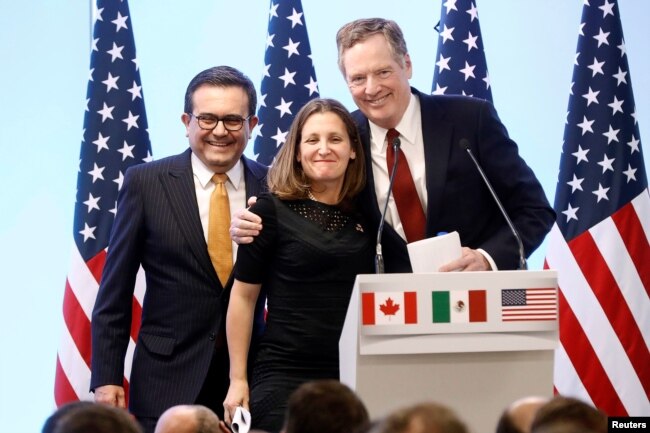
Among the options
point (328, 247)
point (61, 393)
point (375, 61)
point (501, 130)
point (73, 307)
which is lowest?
point (61, 393)

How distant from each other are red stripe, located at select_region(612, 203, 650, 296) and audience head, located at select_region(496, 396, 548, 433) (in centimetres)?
363

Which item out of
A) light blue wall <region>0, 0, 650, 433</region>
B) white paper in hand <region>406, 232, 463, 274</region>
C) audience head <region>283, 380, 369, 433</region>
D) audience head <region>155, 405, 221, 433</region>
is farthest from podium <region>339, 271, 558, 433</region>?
light blue wall <region>0, 0, 650, 433</region>

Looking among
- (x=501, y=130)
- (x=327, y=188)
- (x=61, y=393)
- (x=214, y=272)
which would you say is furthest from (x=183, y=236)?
(x=61, y=393)

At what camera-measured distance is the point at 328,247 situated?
387 cm

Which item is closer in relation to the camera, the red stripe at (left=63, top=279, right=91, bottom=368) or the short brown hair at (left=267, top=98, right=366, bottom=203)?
the short brown hair at (left=267, top=98, right=366, bottom=203)

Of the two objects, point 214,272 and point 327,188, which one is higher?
point 327,188

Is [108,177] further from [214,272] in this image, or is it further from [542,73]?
[542,73]

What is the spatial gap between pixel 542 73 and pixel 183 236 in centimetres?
294

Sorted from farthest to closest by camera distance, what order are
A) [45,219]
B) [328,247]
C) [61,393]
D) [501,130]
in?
1. [45,219]
2. [61,393]
3. [501,130]
4. [328,247]

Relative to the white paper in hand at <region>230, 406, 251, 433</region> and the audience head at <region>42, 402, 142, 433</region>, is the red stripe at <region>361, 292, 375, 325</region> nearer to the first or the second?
the white paper in hand at <region>230, 406, 251, 433</region>

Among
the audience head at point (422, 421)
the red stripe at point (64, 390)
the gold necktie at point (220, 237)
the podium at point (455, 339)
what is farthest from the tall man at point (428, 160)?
the audience head at point (422, 421)

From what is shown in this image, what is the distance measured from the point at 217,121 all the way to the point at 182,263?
564 millimetres

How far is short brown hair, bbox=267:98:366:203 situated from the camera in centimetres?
398

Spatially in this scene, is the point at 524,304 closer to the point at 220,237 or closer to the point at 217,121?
the point at 220,237
